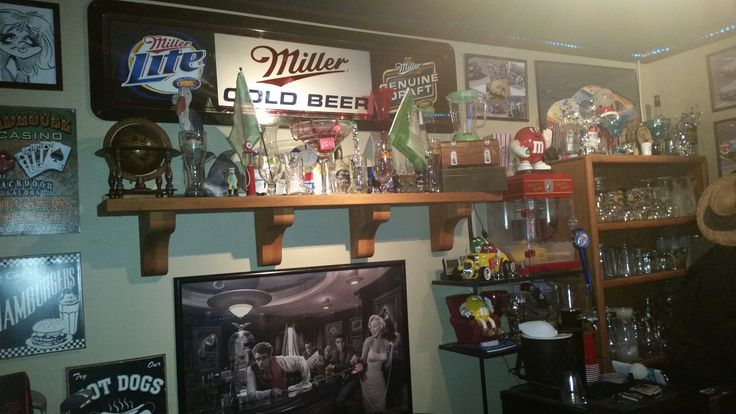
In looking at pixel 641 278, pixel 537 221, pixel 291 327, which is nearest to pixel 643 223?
pixel 641 278

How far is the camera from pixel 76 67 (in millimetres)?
1863

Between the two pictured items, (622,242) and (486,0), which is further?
(622,242)

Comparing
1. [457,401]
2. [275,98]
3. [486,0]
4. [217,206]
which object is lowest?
[457,401]

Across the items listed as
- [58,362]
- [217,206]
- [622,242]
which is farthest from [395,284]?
[622,242]

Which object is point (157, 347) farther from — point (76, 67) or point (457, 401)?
point (457, 401)

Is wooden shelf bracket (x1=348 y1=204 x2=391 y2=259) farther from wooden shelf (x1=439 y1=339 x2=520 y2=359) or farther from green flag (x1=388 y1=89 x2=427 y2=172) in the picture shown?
wooden shelf (x1=439 y1=339 x2=520 y2=359)

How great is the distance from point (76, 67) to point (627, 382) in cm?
260

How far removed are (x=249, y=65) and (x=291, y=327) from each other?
1.08 metres

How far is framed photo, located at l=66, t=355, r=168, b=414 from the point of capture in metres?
1.77

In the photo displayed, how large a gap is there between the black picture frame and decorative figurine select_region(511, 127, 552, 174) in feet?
2.50

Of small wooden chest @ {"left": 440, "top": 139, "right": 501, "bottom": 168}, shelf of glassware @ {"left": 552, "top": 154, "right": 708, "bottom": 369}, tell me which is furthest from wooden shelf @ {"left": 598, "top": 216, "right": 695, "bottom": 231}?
small wooden chest @ {"left": 440, "top": 139, "right": 501, "bottom": 168}

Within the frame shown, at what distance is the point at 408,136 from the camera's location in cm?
217

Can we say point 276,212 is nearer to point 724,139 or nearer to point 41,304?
point 41,304

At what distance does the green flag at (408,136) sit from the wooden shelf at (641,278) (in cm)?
112
